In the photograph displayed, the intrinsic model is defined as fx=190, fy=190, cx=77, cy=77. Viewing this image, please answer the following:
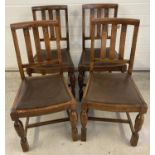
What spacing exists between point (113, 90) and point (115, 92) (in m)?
0.03

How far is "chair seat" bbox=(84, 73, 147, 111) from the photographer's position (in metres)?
1.48

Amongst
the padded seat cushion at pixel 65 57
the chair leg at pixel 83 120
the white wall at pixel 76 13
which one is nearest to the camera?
the chair leg at pixel 83 120

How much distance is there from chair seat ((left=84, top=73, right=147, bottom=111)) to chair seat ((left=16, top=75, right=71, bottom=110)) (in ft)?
0.76

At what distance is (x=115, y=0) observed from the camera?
2.22 metres

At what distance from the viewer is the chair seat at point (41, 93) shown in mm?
1508

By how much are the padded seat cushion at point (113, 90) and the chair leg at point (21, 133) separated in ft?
1.88

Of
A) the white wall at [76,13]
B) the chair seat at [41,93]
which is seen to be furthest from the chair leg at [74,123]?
the white wall at [76,13]

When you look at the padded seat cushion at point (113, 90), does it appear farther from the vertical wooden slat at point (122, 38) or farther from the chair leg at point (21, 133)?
the chair leg at point (21, 133)

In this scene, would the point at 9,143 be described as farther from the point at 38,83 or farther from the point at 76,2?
the point at 76,2

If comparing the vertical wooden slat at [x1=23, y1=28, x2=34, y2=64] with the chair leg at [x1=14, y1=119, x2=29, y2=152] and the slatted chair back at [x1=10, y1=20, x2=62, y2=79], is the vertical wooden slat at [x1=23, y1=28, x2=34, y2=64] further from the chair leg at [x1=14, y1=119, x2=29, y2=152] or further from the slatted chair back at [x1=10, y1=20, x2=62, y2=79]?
the chair leg at [x1=14, y1=119, x2=29, y2=152]

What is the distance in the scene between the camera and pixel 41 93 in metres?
1.62

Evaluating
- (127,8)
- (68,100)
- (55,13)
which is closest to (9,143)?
(68,100)

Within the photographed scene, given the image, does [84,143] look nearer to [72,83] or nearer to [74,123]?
[74,123]
